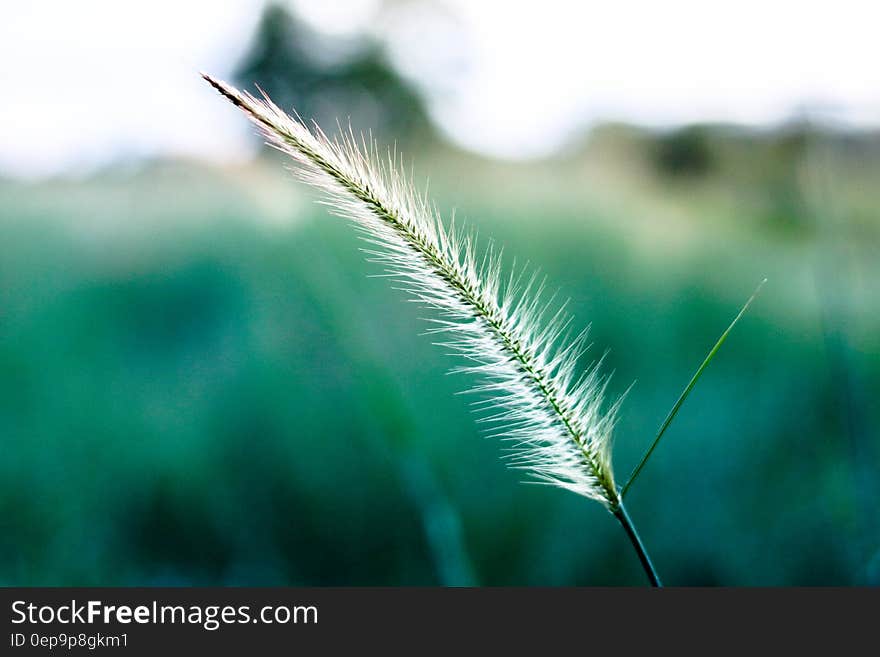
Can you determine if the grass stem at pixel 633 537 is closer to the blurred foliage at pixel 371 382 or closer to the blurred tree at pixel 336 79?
the blurred foliage at pixel 371 382

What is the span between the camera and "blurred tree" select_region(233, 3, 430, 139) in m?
3.24

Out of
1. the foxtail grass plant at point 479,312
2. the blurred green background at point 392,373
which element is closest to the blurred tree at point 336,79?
the blurred green background at point 392,373

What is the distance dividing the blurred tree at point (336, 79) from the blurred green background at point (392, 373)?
2.31 ft

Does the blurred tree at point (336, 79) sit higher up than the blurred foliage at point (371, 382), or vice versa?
the blurred tree at point (336, 79)

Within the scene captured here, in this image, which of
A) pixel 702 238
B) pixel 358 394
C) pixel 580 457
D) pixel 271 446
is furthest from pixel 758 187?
pixel 580 457

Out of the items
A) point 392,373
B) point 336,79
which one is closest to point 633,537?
point 392,373

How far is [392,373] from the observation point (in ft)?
6.74

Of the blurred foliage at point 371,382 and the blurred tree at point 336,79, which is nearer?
the blurred foliage at point 371,382

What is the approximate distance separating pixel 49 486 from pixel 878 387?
2828 mm

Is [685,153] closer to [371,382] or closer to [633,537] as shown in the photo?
[371,382]

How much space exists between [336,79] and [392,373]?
198 centimetres

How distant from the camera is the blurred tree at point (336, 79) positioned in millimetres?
3238

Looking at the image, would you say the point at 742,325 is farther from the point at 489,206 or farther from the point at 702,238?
the point at 489,206

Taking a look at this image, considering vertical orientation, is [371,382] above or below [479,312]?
below
